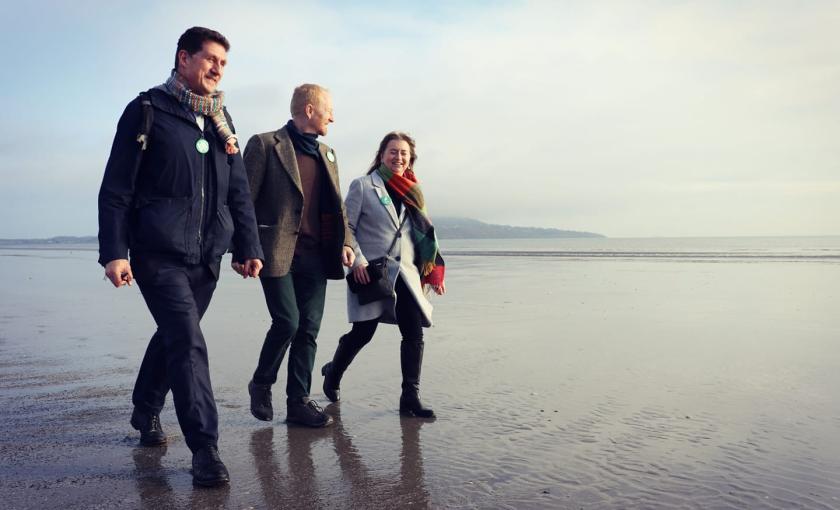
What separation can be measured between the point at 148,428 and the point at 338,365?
1.40 metres

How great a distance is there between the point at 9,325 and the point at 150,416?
230 inches

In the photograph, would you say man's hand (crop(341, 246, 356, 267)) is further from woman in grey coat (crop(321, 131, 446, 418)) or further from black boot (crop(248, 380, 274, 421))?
black boot (crop(248, 380, 274, 421))

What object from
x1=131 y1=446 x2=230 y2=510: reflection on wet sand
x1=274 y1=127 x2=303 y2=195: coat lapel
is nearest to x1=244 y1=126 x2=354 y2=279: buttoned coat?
x1=274 y1=127 x2=303 y2=195: coat lapel

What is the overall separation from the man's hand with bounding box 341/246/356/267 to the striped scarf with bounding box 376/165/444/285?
1.65ft

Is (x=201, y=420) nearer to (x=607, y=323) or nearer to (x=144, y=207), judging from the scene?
(x=144, y=207)

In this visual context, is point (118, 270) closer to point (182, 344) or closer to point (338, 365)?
point (182, 344)

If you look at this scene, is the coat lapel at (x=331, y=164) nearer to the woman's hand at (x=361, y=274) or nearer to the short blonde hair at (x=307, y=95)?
the short blonde hair at (x=307, y=95)

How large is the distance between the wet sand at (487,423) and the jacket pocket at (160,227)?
3.47 feet

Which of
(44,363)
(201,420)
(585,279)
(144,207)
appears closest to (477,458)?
(201,420)

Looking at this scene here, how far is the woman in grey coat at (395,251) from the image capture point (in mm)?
4613

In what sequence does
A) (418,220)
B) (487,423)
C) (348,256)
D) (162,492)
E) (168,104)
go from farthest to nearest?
(418,220)
(348,256)
(487,423)
(168,104)
(162,492)

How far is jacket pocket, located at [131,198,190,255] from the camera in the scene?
3.26 meters

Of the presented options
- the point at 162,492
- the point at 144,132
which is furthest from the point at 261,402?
the point at 144,132

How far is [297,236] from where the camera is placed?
4359mm
